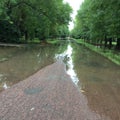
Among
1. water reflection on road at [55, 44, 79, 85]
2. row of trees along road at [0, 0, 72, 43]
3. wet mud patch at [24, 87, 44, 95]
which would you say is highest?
row of trees along road at [0, 0, 72, 43]

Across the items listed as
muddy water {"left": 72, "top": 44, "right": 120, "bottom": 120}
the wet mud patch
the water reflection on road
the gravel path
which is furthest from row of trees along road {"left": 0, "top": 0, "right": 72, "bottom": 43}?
the wet mud patch

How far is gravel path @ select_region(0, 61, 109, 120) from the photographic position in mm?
5969

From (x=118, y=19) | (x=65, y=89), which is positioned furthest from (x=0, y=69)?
(x=118, y=19)

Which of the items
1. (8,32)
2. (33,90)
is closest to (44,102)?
(33,90)

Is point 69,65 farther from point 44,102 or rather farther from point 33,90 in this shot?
point 44,102

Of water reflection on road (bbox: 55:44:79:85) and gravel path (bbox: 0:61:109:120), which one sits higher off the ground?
gravel path (bbox: 0:61:109:120)

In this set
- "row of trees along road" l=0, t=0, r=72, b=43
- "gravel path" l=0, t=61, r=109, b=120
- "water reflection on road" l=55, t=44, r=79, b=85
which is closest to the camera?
"gravel path" l=0, t=61, r=109, b=120

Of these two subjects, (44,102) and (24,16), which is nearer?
(44,102)

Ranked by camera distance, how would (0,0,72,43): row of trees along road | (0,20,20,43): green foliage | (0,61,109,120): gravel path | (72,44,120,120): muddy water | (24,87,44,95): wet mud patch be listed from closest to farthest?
(0,61,109,120): gravel path → (72,44,120,120): muddy water → (24,87,44,95): wet mud patch → (0,0,72,43): row of trees along road → (0,20,20,43): green foliage

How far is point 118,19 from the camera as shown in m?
19.7

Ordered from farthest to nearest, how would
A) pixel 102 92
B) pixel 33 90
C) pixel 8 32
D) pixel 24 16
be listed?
pixel 24 16
pixel 8 32
pixel 102 92
pixel 33 90

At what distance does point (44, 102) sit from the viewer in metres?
7.10

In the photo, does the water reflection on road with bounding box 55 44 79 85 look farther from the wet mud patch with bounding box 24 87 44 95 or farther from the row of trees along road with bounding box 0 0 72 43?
the row of trees along road with bounding box 0 0 72 43

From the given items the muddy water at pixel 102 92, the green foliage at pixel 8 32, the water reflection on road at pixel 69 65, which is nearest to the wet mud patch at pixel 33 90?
the muddy water at pixel 102 92
